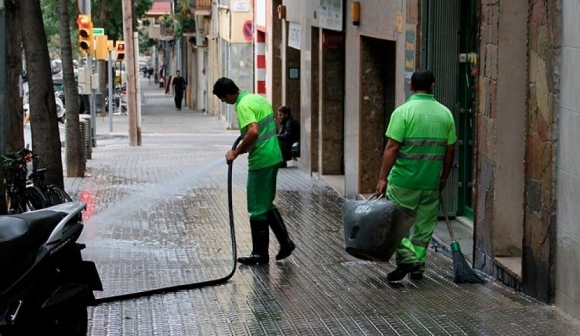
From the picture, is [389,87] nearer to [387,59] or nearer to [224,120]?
[387,59]

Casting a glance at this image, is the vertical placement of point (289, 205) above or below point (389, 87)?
below

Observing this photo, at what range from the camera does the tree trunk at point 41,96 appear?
49.6 feet

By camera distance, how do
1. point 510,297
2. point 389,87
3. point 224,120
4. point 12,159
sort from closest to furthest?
point 510,297
point 12,159
point 389,87
point 224,120

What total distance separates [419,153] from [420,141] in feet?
0.30

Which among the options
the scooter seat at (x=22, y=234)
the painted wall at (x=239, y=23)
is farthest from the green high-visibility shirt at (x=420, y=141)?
the painted wall at (x=239, y=23)

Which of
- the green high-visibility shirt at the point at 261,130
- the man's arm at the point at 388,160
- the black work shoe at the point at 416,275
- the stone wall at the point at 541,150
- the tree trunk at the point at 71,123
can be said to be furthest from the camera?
the tree trunk at the point at 71,123

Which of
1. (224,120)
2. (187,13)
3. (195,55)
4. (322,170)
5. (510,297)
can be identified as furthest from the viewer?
(195,55)

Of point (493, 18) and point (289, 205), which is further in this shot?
point (289, 205)

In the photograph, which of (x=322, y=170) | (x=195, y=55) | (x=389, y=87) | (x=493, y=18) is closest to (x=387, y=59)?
(x=389, y=87)

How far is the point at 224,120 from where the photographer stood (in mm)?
46094

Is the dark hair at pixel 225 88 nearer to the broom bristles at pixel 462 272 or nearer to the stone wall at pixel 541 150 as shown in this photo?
the broom bristles at pixel 462 272

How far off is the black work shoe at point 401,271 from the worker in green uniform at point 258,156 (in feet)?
4.61

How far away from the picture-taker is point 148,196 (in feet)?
57.5

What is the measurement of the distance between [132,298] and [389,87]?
742 centimetres
